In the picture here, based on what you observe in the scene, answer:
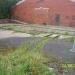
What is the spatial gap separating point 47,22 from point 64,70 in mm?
25840

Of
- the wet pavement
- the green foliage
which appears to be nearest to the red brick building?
the green foliage

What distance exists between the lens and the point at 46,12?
34969 millimetres

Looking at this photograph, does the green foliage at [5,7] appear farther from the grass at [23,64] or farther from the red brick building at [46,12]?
the grass at [23,64]

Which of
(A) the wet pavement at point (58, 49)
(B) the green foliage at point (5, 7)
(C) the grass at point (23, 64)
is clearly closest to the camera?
(C) the grass at point (23, 64)

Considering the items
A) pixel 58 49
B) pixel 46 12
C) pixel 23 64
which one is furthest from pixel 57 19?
pixel 23 64

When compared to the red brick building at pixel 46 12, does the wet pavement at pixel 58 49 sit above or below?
below

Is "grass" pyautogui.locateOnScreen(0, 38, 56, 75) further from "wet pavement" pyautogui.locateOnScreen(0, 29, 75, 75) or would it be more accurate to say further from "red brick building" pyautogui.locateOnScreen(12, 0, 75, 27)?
"red brick building" pyautogui.locateOnScreen(12, 0, 75, 27)

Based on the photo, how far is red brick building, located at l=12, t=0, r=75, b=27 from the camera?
33.4 metres

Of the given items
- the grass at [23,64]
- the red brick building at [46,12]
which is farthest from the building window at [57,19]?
the grass at [23,64]

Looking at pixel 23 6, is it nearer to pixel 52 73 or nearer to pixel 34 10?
pixel 34 10

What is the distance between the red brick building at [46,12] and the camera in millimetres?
33438

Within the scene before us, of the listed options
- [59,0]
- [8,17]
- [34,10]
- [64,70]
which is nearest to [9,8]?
[8,17]

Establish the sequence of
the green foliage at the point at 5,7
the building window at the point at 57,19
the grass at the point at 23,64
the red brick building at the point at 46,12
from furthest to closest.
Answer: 1. the green foliage at the point at 5,7
2. the building window at the point at 57,19
3. the red brick building at the point at 46,12
4. the grass at the point at 23,64

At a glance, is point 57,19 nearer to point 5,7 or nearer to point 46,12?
point 46,12
